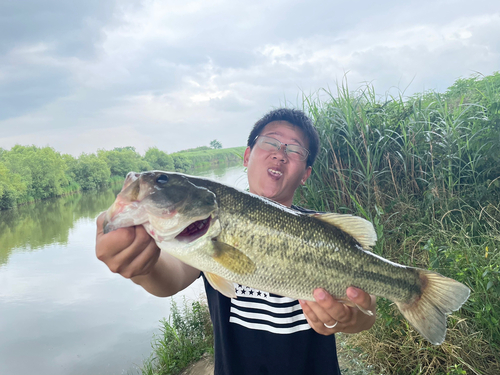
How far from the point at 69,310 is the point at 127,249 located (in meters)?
12.5

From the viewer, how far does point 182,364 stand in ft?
14.9

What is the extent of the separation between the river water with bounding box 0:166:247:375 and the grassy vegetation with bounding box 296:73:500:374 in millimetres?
2430

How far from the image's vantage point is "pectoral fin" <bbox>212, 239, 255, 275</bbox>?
1273 millimetres

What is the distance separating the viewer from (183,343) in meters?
4.83

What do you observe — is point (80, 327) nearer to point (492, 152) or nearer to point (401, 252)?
point (401, 252)

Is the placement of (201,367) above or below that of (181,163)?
below

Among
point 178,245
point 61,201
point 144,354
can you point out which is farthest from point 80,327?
point 61,201

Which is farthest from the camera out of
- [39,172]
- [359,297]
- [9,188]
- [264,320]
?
[39,172]

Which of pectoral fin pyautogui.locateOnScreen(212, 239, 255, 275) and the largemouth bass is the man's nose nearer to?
the largemouth bass

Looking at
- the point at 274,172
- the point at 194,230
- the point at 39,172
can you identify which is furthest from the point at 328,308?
the point at 39,172

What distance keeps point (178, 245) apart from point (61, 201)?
39.9 m

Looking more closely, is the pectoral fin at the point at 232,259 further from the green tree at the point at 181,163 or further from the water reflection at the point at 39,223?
the green tree at the point at 181,163

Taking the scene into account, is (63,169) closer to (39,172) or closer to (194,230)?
(39,172)

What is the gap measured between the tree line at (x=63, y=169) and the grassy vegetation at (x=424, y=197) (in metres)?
23.8
